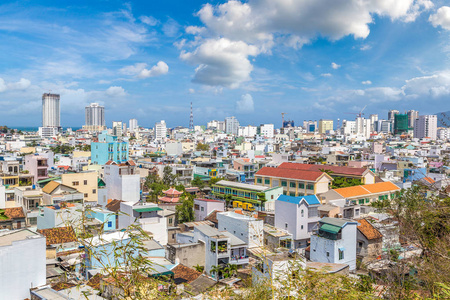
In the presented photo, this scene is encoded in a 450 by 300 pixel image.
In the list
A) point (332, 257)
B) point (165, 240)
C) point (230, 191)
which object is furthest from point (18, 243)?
point (230, 191)

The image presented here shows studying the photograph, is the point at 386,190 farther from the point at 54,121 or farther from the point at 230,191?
the point at 54,121

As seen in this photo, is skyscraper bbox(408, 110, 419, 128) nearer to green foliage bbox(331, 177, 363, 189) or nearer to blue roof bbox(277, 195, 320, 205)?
green foliage bbox(331, 177, 363, 189)

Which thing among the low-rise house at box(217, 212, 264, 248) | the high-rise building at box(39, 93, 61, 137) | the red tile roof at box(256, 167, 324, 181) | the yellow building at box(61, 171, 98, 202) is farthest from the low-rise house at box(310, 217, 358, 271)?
the high-rise building at box(39, 93, 61, 137)

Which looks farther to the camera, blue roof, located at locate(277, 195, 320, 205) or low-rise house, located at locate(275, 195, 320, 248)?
blue roof, located at locate(277, 195, 320, 205)

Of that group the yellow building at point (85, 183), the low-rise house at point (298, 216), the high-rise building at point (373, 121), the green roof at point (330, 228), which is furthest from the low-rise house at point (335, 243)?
the high-rise building at point (373, 121)

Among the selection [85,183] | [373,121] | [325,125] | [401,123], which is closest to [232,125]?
[325,125]

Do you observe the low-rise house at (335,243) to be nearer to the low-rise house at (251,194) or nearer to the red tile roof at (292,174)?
the low-rise house at (251,194)

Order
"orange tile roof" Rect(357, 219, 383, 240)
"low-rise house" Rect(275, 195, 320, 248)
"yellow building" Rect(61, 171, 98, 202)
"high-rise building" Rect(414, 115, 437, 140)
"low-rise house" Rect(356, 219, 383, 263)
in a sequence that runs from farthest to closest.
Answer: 1. "high-rise building" Rect(414, 115, 437, 140)
2. "yellow building" Rect(61, 171, 98, 202)
3. "low-rise house" Rect(275, 195, 320, 248)
4. "orange tile roof" Rect(357, 219, 383, 240)
5. "low-rise house" Rect(356, 219, 383, 263)
